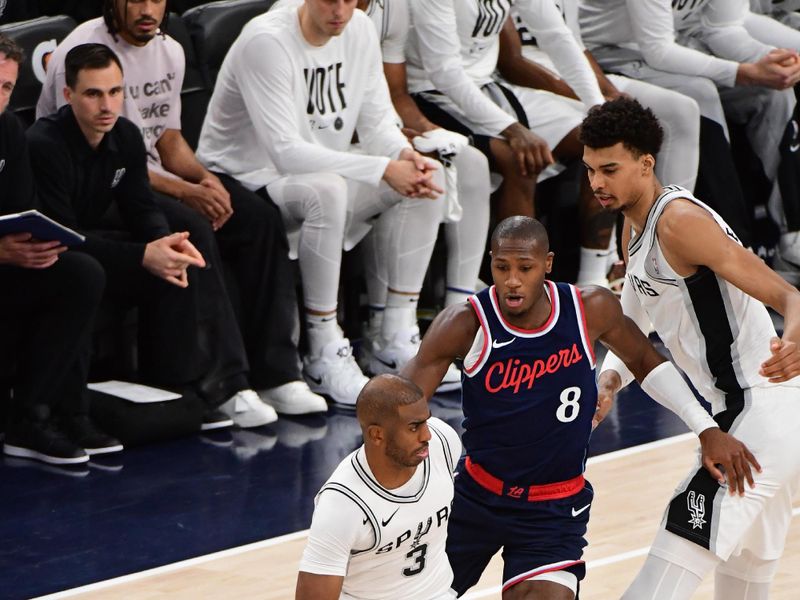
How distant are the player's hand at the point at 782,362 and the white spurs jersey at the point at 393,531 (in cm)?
76

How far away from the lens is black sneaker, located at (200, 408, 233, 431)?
600 centimetres

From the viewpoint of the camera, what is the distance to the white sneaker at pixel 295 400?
6180mm

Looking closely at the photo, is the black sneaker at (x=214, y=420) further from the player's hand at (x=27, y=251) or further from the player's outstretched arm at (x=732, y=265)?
the player's outstretched arm at (x=732, y=265)

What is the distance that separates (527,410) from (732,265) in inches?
22.9

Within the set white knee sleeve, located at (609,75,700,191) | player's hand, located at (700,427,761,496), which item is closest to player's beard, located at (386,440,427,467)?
player's hand, located at (700,427,761,496)

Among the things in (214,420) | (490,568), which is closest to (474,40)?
(214,420)

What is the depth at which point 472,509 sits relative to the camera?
3699mm

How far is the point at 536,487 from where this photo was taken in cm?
368

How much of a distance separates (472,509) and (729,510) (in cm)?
61

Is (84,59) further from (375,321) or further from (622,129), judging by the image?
(622,129)

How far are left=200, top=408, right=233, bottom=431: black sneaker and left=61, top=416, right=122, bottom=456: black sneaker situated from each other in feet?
1.38

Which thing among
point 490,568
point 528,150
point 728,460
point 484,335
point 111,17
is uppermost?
point 484,335

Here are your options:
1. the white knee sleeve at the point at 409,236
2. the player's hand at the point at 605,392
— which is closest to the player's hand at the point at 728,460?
the player's hand at the point at 605,392

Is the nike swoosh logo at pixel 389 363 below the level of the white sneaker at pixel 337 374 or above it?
below
